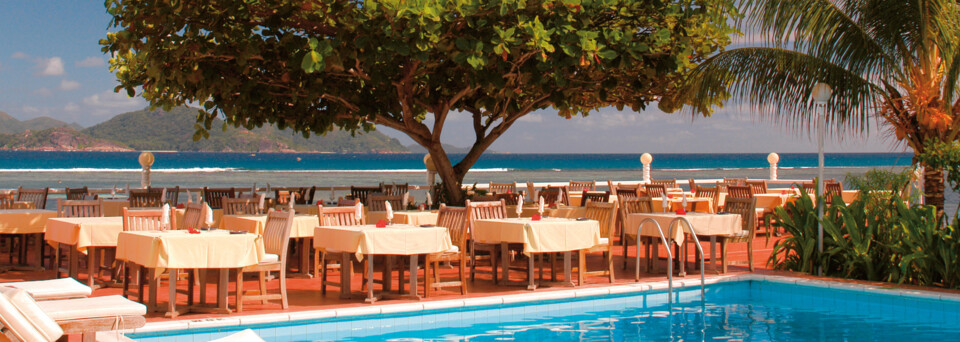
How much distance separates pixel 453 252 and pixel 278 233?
1.60 m

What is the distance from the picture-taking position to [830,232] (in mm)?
9055

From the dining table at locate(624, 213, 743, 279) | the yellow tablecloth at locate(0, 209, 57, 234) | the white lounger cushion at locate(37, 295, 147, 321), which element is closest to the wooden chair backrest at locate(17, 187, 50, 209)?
the yellow tablecloth at locate(0, 209, 57, 234)

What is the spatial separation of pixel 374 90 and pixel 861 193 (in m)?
6.74

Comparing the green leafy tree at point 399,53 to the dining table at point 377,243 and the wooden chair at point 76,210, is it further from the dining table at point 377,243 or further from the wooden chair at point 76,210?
the dining table at point 377,243

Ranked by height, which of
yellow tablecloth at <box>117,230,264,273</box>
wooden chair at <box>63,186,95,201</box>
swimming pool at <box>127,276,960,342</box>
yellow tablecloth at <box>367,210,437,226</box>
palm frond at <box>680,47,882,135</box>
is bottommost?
swimming pool at <box>127,276,960,342</box>

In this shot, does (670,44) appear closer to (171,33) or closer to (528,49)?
(528,49)

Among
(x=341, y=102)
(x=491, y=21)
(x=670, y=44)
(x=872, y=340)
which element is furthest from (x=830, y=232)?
(x=341, y=102)

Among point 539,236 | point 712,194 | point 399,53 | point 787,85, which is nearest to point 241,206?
point 399,53

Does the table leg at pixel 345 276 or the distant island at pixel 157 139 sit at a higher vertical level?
the distant island at pixel 157 139

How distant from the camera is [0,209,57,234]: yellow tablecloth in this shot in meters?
9.41

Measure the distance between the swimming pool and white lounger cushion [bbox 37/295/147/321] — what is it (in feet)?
6.05

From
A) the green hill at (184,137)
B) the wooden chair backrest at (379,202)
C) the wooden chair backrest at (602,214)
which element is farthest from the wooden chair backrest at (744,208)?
the green hill at (184,137)

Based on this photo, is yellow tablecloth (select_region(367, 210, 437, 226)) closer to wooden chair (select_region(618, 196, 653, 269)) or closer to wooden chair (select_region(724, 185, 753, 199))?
wooden chair (select_region(618, 196, 653, 269))

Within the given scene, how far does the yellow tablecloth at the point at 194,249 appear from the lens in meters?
6.70
